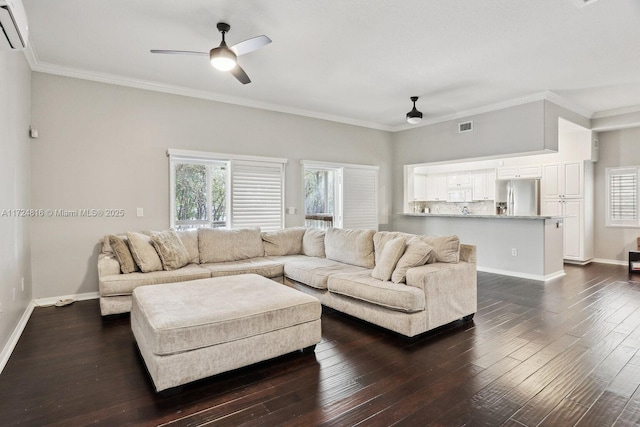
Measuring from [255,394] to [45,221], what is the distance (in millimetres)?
3646

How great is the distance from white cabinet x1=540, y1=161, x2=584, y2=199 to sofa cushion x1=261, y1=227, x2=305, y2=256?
531cm

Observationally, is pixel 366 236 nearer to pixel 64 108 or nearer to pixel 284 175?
pixel 284 175

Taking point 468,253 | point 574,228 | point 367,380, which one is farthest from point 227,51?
point 574,228

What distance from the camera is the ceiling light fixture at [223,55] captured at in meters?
3.11

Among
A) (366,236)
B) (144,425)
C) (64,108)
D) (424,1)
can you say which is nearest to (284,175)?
(366,236)

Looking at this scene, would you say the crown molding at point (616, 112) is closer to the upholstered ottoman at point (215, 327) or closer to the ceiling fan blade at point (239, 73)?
the ceiling fan blade at point (239, 73)

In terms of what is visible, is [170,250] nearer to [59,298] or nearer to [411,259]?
[59,298]

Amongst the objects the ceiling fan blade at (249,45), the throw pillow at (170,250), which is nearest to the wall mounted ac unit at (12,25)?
the ceiling fan blade at (249,45)

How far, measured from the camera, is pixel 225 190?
553cm

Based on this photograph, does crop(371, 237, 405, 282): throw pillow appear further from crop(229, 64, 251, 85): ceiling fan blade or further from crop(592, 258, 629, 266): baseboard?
crop(592, 258, 629, 266): baseboard

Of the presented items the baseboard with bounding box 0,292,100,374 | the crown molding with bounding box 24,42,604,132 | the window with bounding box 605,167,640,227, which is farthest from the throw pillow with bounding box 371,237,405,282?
the window with bounding box 605,167,640,227

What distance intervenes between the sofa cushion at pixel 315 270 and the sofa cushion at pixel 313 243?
0.39 m

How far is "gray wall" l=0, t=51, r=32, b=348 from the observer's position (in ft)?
9.11

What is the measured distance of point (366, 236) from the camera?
4273mm
